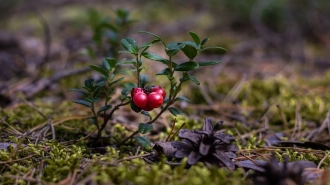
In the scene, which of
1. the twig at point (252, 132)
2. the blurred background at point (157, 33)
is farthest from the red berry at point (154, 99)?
the blurred background at point (157, 33)

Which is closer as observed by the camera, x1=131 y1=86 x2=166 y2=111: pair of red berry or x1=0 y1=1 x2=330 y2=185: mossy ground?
x1=0 y1=1 x2=330 y2=185: mossy ground

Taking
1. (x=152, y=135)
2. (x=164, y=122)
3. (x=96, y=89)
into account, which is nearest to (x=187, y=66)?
(x=96, y=89)

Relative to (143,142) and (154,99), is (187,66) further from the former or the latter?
(143,142)

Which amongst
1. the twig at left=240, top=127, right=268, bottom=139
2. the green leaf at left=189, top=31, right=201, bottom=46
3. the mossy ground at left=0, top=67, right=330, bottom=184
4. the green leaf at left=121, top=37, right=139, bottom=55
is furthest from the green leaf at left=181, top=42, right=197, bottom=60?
the twig at left=240, top=127, right=268, bottom=139

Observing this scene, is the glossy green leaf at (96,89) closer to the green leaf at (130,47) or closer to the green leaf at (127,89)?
the green leaf at (127,89)

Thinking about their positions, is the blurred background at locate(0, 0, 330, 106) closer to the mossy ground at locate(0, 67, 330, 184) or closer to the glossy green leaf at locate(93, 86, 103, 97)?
the mossy ground at locate(0, 67, 330, 184)

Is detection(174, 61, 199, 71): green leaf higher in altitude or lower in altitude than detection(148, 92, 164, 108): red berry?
higher

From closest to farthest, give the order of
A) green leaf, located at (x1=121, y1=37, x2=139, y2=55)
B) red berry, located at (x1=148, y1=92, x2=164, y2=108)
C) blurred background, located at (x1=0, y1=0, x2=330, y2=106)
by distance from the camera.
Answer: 1. red berry, located at (x1=148, y1=92, x2=164, y2=108)
2. green leaf, located at (x1=121, y1=37, x2=139, y2=55)
3. blurred background, located at (x1=0, y1=0, x2=330, y2=106)
